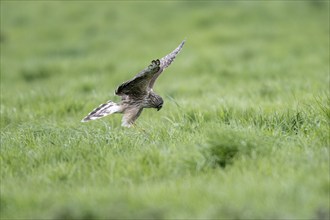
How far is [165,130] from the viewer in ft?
18.9

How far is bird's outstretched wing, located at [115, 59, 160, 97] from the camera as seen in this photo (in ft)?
18.5

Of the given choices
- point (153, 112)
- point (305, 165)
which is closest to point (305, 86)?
point (153, 112)

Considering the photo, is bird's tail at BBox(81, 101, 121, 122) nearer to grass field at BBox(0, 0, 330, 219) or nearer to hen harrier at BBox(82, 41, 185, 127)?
hen harrier at BBox(82, 41, 185, 127)

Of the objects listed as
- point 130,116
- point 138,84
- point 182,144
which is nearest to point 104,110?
point 130,116

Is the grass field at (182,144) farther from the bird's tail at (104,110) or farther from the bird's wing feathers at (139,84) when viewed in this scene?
the bird's wing feathers at (139,84)

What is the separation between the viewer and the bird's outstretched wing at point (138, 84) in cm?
562

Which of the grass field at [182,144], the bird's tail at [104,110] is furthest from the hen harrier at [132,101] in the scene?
the grass field at [182,144]

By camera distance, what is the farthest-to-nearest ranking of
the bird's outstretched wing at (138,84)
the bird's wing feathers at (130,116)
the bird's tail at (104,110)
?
the bird's wing feathers at (130,116) < the bird's tail at (104,110) < the bird's outstretched wing at (138,84)

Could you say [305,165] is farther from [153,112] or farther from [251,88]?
[251,88]

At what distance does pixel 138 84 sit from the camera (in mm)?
5996

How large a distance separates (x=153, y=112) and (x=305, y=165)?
3.58 metres

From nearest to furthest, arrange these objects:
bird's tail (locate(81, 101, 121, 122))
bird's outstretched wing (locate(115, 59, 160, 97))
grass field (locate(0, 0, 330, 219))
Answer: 1. grass field (locate(0, 0, 330, 219))
2. bird's outstretched wing (locate(115, 59, 160, 97))
3. bird's tail (locate(81, 101, 121, 122))

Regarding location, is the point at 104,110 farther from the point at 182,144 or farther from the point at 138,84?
the point at 182,144

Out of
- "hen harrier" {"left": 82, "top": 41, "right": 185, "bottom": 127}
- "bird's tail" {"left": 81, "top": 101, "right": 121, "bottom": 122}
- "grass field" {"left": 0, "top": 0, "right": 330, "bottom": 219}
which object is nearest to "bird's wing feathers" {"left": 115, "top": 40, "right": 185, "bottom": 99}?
"hen harrier" {"left": 82, "top": 41, "right": 185, "bottom": 127}
